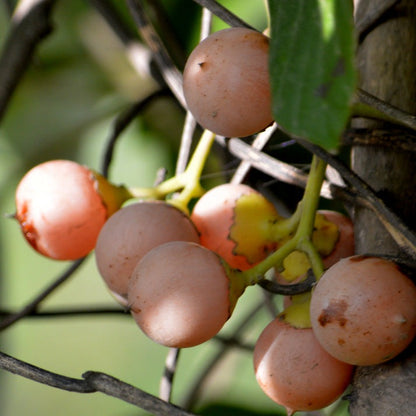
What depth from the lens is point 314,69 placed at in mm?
307

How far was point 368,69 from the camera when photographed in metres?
0.50

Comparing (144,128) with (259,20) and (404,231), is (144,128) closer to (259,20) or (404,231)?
(259,20)

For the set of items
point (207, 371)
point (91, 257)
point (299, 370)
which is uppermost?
point (299, 370)

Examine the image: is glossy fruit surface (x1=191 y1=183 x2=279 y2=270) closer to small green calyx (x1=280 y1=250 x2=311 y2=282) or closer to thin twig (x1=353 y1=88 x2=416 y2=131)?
small green calyx (x1=280 y1=250 x2=311 y2=282)

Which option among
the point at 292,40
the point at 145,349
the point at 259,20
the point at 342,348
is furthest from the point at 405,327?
the point at 145,349

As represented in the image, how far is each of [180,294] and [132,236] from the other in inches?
3.3

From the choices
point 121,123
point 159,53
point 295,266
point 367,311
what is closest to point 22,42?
point 121,123

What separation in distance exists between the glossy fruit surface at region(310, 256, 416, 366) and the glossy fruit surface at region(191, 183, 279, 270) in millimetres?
120

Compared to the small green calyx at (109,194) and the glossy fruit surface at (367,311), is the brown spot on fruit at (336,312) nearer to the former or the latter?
the glossy fruit surface at (367,311)

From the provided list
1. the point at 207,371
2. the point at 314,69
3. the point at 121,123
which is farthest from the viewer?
the point at 207,371

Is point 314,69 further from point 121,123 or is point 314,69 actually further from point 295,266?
point 121,123

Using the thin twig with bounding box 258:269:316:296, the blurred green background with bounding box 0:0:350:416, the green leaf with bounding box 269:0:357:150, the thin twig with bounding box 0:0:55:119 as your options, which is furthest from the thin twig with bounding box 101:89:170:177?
the green leaf with bounding box 269:0:357:150

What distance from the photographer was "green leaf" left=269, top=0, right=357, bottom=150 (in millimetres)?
297

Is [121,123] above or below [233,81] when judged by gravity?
below
